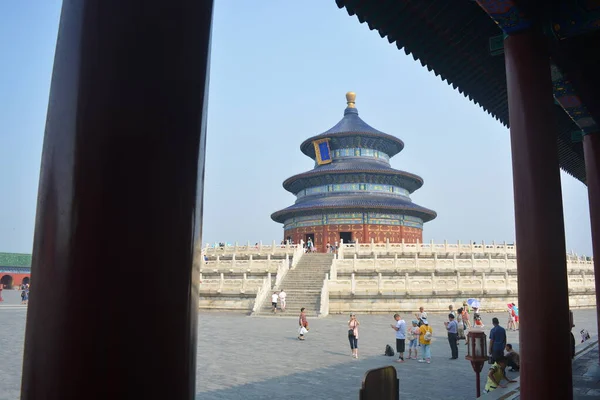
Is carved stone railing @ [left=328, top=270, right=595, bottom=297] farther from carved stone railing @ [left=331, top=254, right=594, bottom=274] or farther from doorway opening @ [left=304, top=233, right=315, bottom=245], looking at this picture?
doorway opening @ [left=304, top=233, right=315, bottom=245]

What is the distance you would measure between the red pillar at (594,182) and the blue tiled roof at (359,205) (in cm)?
2830

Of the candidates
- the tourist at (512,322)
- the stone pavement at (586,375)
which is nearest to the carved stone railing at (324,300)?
the tourist at (512,322)

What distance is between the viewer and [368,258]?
27203mm

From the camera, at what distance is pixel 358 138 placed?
4288cm

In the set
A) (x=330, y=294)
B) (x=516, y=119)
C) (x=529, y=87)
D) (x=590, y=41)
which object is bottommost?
(x=330, y=294)

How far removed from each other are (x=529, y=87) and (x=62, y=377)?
5.40 meters

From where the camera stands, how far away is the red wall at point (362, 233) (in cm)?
3766

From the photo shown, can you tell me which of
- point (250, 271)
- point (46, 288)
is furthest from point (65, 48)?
point (250, 271)

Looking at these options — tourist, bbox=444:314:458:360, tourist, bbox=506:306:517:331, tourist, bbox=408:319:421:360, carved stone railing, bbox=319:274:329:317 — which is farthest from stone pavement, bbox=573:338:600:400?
carved stone railing, bbox=319:274:329:317

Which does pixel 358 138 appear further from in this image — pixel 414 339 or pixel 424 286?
pixel 414 339

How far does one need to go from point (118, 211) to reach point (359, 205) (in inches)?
1441

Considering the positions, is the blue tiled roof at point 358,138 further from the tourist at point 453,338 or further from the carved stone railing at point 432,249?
the tourist at point 453,338

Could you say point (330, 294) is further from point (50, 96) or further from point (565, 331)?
point (50, 96)

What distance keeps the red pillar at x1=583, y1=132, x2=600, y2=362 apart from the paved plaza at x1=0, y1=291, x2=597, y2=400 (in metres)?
2.82
